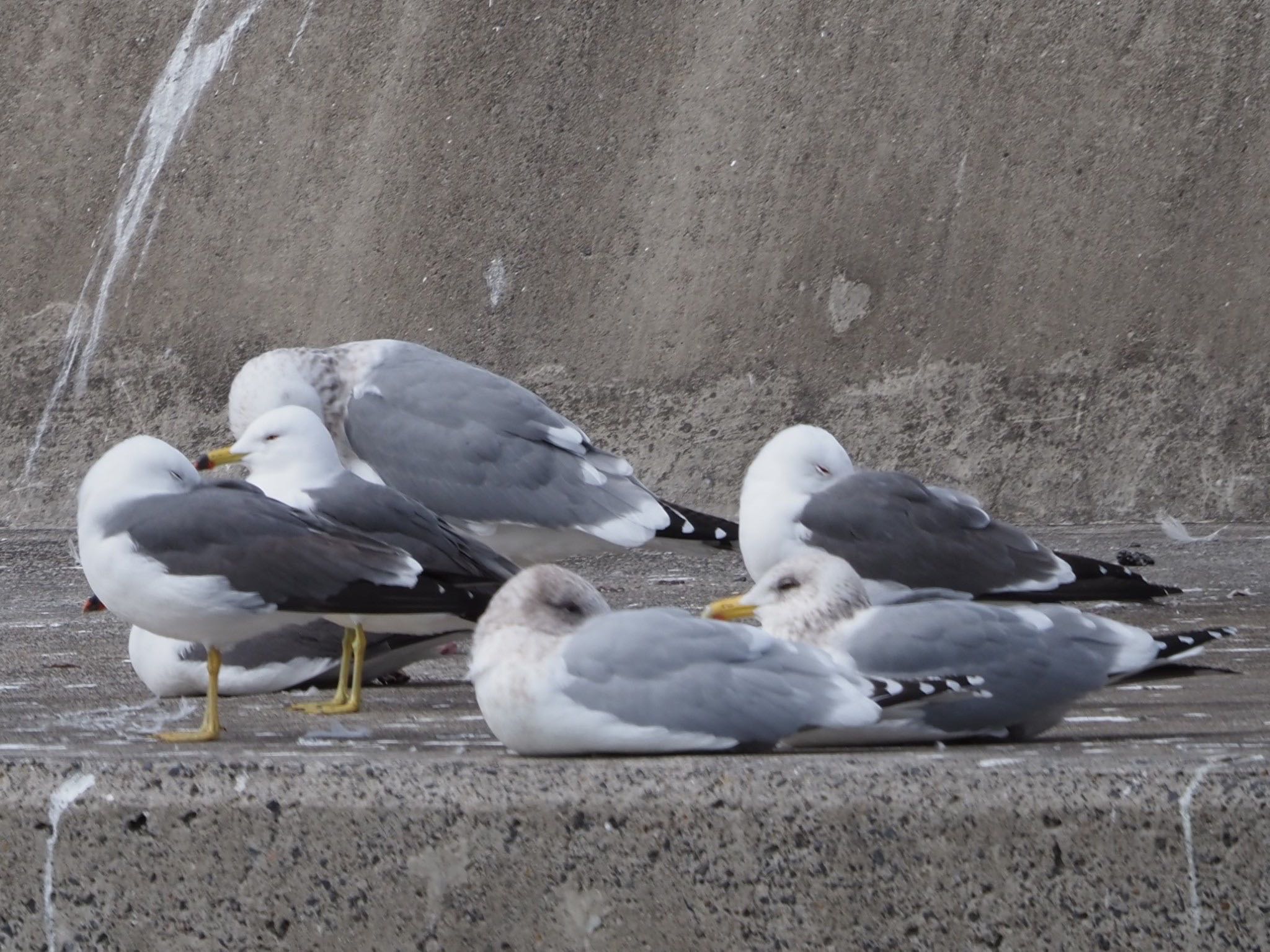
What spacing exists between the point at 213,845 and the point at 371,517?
1.11m

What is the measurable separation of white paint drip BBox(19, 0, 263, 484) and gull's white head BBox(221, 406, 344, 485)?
593cm

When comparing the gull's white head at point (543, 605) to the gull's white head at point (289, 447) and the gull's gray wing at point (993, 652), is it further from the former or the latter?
the gull's white head at point (289, 447)

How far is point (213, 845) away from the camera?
218 cm

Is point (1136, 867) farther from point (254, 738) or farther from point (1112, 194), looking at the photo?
point (1112, 194)

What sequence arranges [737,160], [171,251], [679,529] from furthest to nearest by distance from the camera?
[171,251]
[737,160]
[679,529]

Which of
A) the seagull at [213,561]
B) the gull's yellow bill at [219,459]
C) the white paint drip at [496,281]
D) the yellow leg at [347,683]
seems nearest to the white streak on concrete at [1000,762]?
the seagull at [213,561]

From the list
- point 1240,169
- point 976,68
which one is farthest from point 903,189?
point 1240,169

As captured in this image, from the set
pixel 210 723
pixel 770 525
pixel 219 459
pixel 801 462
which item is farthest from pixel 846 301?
pixel 210 723

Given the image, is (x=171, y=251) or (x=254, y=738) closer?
(x=254, y=738)

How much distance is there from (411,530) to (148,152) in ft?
22.1

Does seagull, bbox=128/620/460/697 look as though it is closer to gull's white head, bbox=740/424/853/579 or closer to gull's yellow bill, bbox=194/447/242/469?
gull's yellow bill, bbox=194/447/242/469

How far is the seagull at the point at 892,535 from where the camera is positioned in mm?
3598

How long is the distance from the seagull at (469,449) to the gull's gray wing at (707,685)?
2.02 m

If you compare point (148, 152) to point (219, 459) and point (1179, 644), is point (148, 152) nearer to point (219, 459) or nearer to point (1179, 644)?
point (219, 459)
